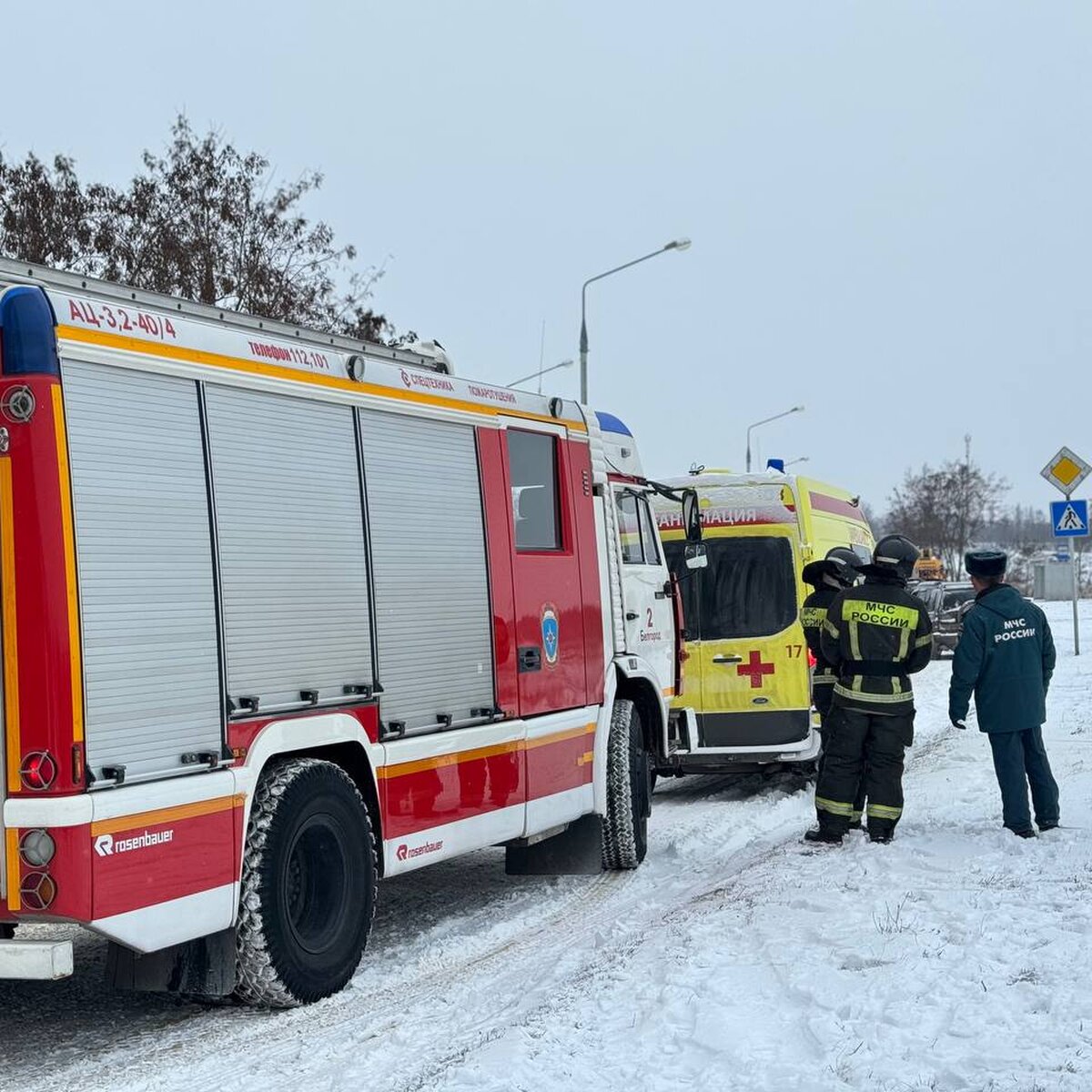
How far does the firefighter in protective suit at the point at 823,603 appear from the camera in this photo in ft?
32.7

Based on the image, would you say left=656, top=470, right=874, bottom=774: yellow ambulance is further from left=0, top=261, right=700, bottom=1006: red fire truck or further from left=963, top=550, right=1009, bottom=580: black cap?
left=0, top=261, right=700, bottom=1006: red fire truck

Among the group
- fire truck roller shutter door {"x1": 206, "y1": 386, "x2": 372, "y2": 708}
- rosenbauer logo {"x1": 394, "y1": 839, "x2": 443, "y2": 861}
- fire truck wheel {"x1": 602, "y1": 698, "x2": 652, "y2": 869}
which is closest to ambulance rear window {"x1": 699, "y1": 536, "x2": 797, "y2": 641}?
fire truck wheel {"x1": 602, "y1": 698, "x2": 652, "y2": 869}

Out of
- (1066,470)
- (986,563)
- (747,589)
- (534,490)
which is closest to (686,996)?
(534,490)

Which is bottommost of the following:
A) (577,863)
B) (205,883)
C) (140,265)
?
(577,863)

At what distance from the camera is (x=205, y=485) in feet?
19.6

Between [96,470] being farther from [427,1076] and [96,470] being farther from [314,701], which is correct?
[427,1076]

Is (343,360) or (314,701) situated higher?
(343,360)

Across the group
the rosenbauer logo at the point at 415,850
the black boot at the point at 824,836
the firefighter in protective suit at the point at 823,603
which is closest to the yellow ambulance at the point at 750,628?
the firefighter in protective suit at the point at 823,603

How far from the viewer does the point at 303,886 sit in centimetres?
641

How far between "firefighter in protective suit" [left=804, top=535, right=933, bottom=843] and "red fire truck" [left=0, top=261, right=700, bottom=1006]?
5.01 ft

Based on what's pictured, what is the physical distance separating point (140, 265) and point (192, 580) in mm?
16352

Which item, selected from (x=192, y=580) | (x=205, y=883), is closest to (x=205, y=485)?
(x=192, y=580)

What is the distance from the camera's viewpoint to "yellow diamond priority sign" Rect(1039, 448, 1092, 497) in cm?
2073

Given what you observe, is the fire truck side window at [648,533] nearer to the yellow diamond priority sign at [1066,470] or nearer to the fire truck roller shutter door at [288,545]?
the fire truck roller shutter door at [288,545]
